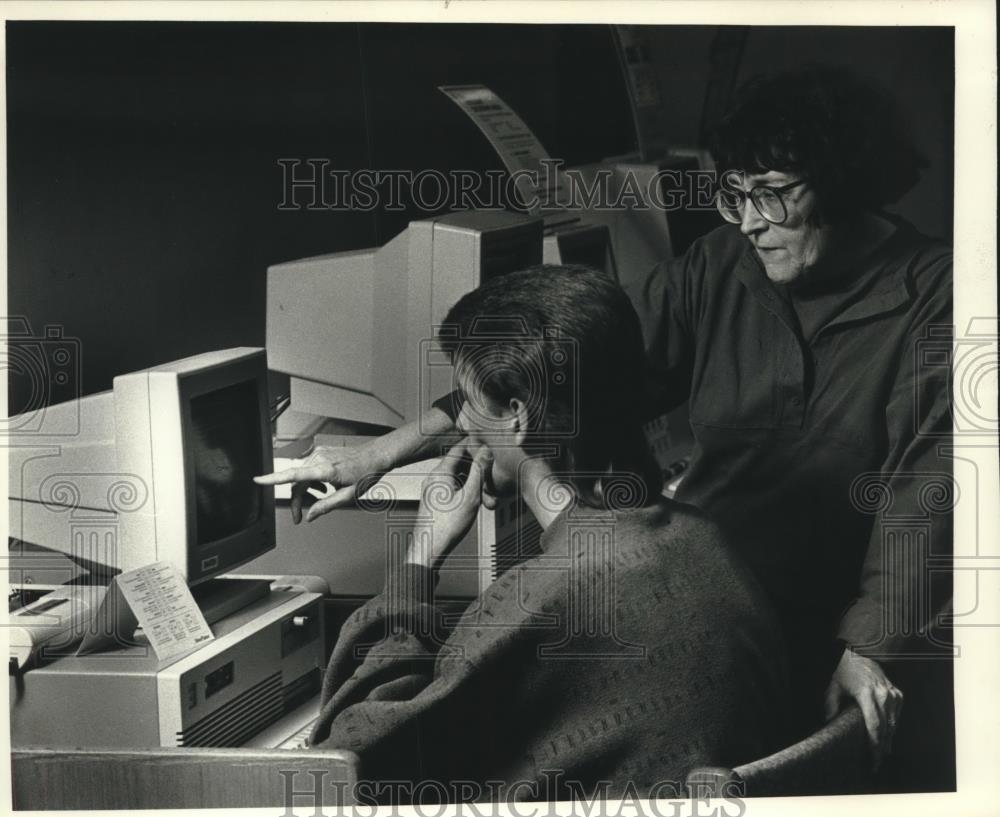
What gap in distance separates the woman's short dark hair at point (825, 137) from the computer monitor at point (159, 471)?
→ 93 cm

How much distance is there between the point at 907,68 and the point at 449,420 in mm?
1037

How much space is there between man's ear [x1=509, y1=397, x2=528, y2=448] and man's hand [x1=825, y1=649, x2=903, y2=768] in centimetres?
69

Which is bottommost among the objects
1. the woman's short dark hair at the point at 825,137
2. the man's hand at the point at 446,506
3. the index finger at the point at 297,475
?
the man's hand at the point at 446,506

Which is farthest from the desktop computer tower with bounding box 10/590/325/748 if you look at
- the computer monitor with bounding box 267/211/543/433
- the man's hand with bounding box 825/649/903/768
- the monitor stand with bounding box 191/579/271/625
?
the man's hand with bounding box 825/649/903/768

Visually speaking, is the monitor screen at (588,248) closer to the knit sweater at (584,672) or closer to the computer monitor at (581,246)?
the computer monitor at (581,246)

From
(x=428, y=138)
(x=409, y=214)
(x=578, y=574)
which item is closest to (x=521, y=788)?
(x=578, y=574)

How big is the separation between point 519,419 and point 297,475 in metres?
0.38

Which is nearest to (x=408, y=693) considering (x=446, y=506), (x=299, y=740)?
(x=299, y=740)

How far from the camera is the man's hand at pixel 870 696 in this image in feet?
6.65

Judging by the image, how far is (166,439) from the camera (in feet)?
5.86

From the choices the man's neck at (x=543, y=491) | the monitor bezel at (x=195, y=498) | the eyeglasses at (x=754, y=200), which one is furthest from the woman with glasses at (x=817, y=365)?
the monitor bezel at (x=195, y=498)

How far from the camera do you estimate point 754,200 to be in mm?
2045

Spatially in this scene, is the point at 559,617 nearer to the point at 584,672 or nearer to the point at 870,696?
the point at 584,672

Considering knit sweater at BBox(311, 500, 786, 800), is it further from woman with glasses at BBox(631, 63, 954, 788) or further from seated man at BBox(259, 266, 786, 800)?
woman with glasses at BBox(631, 63, 954, 788)
